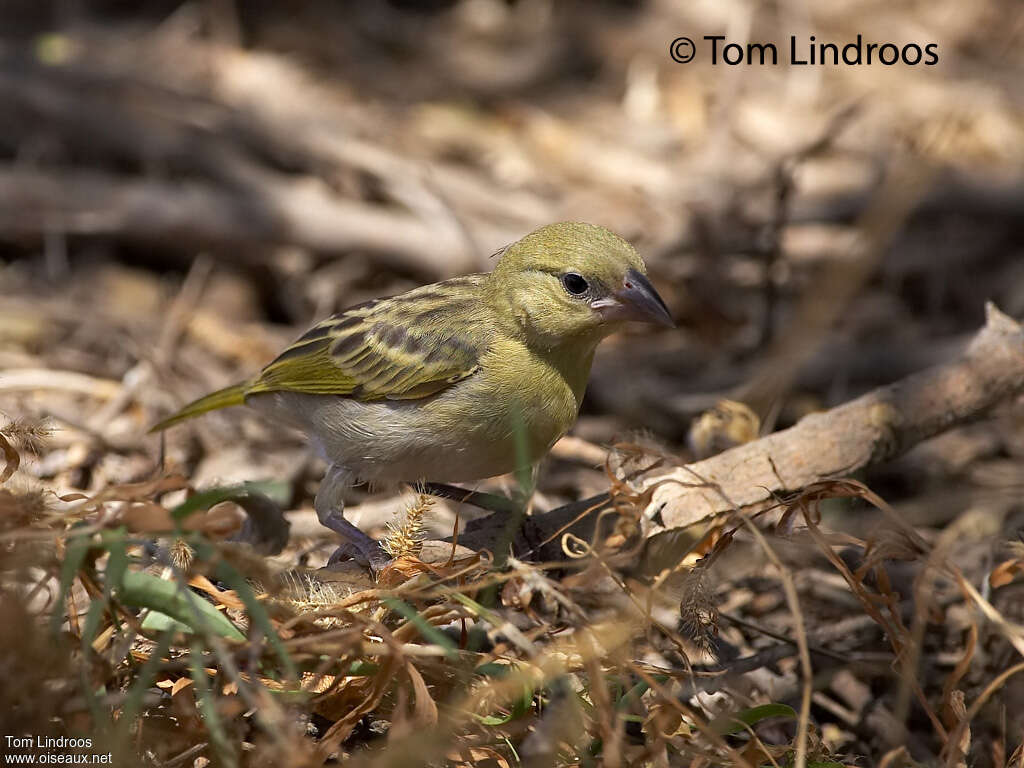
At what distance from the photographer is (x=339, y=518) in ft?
13.3

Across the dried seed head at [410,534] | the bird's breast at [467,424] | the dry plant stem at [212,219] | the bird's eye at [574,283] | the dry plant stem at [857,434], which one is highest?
the bird's eye at [574,283]

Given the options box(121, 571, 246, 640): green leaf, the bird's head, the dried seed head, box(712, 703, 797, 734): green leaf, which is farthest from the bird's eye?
box(121, 571, 246, 640): green leaf

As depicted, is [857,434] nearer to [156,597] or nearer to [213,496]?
[213,496]

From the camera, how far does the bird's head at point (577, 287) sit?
3879mm

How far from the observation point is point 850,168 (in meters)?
7.41

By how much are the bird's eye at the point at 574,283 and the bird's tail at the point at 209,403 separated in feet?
4.65

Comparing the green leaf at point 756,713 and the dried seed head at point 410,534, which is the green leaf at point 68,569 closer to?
the dried seed head at point 410,534

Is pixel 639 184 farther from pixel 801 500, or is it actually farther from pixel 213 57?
pixel 801 500

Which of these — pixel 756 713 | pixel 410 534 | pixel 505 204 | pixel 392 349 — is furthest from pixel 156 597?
pixel 505 204

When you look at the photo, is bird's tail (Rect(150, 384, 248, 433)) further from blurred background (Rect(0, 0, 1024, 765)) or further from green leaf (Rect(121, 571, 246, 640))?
green leaf (Rect(121, 571, 246, 640))

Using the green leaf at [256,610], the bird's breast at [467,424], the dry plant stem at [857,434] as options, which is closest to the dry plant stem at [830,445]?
the dry plant stem at [857,434]

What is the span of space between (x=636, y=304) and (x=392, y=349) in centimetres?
93

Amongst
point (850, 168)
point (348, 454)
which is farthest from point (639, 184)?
point (348, 454)

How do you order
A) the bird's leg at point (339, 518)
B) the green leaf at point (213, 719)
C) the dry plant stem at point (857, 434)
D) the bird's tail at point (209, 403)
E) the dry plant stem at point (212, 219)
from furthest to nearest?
the dry plant stem at point (212, 219) < the bird's tail at point (209, 403) < the bird's leg at point (339, 518) < the dry plant stem at point (857, 434) < the green leaf at point (213, 719)
